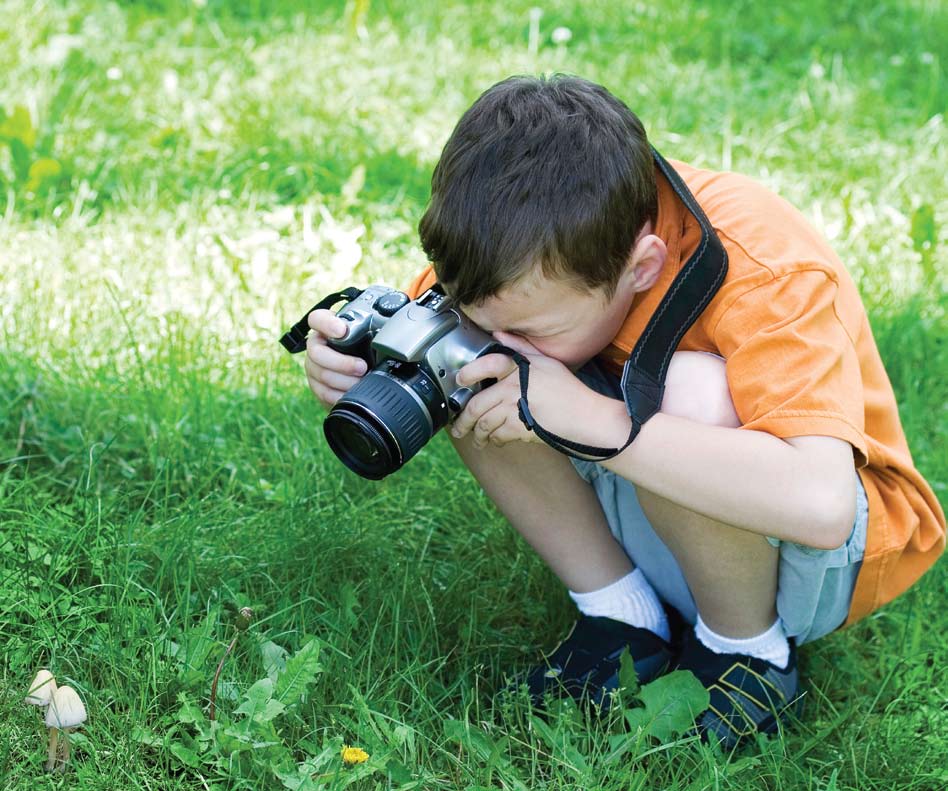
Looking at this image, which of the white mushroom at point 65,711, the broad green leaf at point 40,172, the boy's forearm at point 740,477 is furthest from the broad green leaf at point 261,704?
the broad green leaf at point 40,172

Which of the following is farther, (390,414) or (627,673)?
(627,673)

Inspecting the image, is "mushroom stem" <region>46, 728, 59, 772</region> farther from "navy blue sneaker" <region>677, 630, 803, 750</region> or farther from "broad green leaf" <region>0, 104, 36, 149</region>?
"broad green leaf" <region>0, 104, 36, 149</region>

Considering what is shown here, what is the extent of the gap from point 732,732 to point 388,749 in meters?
0.51

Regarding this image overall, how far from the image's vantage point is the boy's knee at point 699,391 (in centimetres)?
160

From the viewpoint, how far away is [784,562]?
170 cm

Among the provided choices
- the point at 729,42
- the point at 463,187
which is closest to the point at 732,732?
the point at 463,187

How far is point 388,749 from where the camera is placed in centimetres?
151

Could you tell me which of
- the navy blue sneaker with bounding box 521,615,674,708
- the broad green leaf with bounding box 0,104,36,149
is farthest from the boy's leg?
the broad green leaf with bounding box 0,104,36,149

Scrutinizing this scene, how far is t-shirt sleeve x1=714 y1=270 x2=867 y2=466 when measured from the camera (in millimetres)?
1502

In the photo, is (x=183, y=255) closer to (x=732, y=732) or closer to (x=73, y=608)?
(x=73, y=608)

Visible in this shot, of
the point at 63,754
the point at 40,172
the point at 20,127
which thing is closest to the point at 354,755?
the point at 63,754

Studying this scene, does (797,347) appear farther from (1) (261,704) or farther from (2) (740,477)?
(1) (261,704)

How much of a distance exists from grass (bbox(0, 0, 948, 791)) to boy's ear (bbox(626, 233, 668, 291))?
0.59 meters

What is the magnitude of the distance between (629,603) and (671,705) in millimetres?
252
